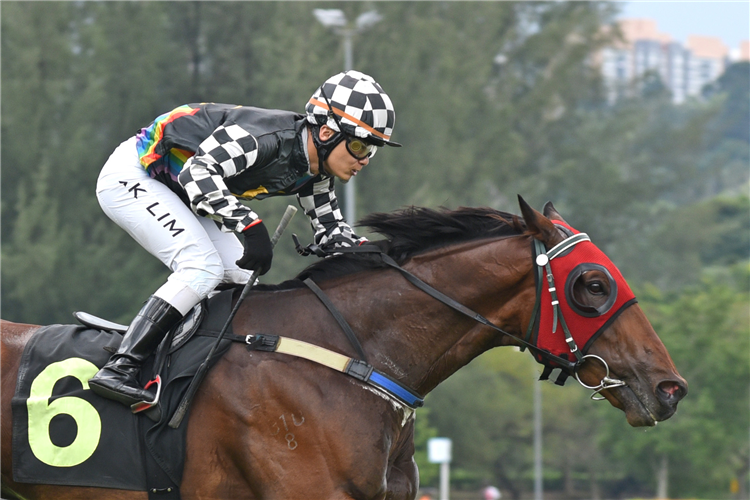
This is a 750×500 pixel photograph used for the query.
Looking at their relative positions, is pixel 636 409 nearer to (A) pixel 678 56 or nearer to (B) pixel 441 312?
(B) pixel 441 312

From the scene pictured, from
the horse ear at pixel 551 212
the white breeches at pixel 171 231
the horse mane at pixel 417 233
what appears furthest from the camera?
the horse ear at pixel 551 212

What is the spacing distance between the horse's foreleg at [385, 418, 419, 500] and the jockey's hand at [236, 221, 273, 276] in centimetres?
106

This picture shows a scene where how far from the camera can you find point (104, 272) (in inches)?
1256

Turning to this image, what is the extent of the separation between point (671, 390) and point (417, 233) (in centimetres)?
139

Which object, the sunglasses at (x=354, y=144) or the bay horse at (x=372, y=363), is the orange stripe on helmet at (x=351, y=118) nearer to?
the sunglasses at (x=354, y=144)

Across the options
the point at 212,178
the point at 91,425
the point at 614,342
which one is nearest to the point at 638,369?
the point at 614,342

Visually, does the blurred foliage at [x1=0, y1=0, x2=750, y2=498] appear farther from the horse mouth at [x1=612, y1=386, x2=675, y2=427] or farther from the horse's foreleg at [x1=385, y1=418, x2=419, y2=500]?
the horse mouth at [x1=612, y1=386, x2=675, y2=427]

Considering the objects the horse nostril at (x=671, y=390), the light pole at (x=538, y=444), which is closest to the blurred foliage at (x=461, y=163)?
the light pole at (x=538, y=444)

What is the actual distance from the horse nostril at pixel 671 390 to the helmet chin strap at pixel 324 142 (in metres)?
1.89

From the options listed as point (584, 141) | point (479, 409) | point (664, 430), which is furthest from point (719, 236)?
point (479, 409)

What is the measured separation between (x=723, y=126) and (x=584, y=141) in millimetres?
27274

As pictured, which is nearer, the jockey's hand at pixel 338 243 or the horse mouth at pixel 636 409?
the horse mouth at pixel 636 409

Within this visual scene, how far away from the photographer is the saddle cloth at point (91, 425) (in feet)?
13.7

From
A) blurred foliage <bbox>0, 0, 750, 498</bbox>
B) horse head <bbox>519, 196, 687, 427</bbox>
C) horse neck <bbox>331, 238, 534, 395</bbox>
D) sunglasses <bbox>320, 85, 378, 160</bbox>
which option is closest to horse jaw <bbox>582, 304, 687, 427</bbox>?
horse head <bbox>519, 196, 687, 427</bbox>
